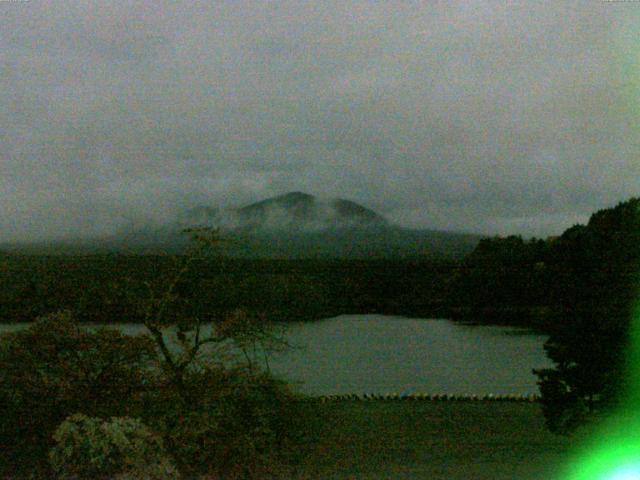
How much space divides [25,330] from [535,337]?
60.7 ft

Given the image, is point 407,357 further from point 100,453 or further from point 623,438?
point 100,453

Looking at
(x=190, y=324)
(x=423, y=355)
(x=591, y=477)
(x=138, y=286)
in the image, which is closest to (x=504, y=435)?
(x=591, y=477)

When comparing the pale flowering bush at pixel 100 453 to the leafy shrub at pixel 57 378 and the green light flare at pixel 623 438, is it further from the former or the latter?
the green light flare at pixel 623 438

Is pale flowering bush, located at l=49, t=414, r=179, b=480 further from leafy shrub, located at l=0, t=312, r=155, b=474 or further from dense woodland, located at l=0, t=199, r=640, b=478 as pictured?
leafy shrub, located at l=0, t=312, r=155, b=474

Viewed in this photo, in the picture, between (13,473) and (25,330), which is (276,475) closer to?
(13,473)

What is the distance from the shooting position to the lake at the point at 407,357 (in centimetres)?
1540

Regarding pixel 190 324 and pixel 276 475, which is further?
pixel 190 324

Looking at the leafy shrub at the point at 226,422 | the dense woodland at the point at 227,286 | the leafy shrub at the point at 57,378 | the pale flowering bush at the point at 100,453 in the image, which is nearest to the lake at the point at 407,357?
the dense woodland at the point at 227,286

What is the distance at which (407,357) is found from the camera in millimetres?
19438

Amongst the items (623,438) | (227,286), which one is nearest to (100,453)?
(623,438)

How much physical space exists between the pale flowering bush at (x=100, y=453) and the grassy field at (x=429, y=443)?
265 cm

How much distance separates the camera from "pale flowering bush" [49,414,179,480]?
19.3 feet

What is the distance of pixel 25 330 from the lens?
7.59 metres

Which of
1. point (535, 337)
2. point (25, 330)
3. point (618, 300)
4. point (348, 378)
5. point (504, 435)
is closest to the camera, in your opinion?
point (25, 330)
